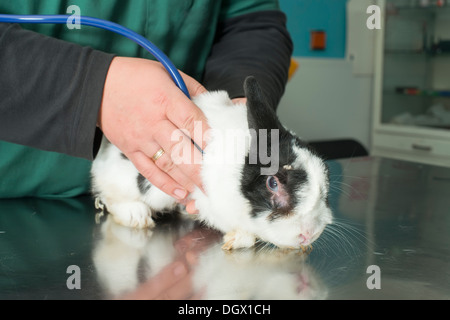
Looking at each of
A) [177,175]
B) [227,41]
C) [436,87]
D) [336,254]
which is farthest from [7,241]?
[436,87]

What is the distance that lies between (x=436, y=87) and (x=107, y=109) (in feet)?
10.8

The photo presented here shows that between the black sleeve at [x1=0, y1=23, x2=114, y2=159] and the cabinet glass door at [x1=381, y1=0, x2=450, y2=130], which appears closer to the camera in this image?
the black sleeve at [x1=0, y1=23, x2=114, y2=159]

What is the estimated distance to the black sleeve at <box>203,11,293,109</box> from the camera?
100 centimetres

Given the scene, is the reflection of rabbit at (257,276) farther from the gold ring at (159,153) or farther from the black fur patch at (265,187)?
the gold ring at (159,153)

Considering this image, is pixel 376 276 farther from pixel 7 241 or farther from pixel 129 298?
pixel 7 241

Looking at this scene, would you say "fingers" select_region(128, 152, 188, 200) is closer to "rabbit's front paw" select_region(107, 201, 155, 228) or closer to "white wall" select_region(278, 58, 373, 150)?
"rabbit's front paw" select_region(107, 201, 155, 228)

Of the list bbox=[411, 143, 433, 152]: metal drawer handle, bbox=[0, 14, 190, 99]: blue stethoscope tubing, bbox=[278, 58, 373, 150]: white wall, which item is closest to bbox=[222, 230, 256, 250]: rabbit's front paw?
bbox=[0, 14, 190, 99]: blue stethoscope tubing

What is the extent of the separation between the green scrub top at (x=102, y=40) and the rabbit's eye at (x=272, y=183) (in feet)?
1.53

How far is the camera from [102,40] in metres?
0.95

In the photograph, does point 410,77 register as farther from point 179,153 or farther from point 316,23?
point 179,153

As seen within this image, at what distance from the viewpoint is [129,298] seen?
1.73 feet

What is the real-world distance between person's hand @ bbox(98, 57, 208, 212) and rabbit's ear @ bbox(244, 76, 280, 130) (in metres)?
0.09

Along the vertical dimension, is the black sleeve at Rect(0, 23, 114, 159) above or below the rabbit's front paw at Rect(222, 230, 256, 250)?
above

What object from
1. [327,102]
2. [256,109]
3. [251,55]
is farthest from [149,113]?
[327,102]
